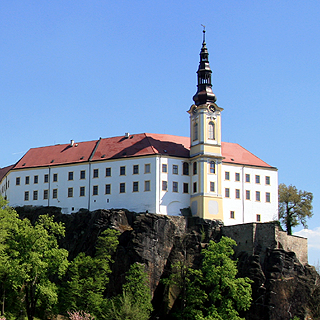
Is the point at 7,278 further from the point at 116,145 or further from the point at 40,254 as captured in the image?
the point at 116,145

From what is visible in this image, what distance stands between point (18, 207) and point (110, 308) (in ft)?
98.9

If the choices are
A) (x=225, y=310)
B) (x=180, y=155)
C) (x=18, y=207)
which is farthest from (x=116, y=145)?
(x=225, y=310)

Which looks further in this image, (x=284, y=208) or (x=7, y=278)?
(x=284, y=208)

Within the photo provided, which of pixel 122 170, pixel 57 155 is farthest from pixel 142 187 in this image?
pixel 57 155

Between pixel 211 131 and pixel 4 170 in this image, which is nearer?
pixel 211 131

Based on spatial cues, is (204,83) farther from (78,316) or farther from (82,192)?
(78,316)

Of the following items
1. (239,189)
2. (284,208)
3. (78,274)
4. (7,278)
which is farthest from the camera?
(284,208)

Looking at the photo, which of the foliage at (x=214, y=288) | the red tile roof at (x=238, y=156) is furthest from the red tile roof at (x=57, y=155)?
the foliage at (x=214, y=288)

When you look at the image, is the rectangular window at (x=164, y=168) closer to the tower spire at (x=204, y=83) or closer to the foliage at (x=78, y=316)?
the tower spire at (x=204, y=83)

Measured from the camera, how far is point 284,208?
108375mm

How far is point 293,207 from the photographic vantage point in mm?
108062

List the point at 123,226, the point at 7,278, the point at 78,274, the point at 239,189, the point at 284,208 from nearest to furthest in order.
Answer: the point at 7,278 → the point at 78,274 → the point at 123,226 → the point at 239,189 → the point at 284,208

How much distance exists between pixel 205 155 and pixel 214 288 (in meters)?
22.1

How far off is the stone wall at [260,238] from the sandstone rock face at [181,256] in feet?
1.21
